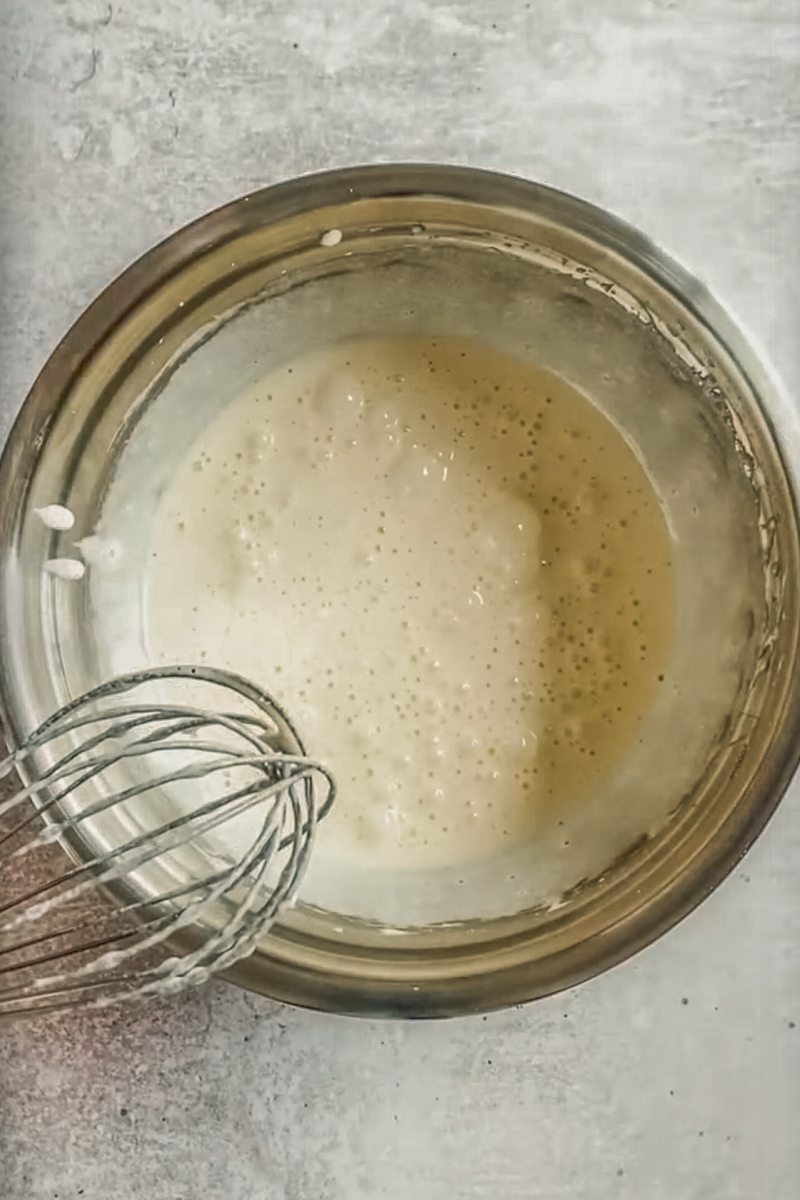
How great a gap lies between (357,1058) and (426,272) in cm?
36

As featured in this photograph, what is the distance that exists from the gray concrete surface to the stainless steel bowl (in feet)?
0.24

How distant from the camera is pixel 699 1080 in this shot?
2.49 ft

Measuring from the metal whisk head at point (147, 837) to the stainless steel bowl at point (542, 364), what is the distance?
0.08 ft

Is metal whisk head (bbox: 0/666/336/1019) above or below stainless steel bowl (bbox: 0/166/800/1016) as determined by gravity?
below

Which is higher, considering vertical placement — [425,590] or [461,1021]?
[425,590]

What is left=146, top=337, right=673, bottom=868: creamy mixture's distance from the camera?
0.73 meters

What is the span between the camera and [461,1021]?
0.75 m

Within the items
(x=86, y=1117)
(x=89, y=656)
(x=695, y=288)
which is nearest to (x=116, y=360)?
(x=89, y=656)

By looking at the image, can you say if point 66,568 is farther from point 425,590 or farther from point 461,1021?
point 461,1021

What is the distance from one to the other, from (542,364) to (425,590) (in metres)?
0.12

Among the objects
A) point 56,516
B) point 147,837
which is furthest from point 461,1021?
point 56,516

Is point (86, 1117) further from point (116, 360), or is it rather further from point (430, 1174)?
point (116, 360)

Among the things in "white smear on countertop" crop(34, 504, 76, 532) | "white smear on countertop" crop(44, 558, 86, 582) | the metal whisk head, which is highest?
"white smear on countertop" crop(34, 504, 76, 532)

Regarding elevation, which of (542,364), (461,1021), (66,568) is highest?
(542,364)
